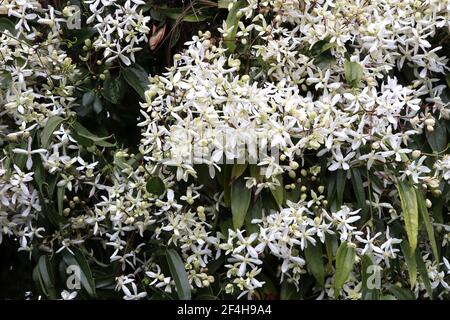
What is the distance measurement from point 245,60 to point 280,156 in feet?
1.02

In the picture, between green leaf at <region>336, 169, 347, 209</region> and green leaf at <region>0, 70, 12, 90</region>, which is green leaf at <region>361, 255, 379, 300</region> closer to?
green leaf at <region>336, 169, 347, 209</region>

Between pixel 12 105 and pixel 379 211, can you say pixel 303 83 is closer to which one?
pixel 379 211

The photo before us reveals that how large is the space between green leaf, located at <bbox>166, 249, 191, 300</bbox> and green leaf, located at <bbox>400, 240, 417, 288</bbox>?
0.47 metres

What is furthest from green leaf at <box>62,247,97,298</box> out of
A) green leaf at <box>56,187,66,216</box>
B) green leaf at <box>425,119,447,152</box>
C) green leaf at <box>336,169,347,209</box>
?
green leaf at <box>425,119,447,152</box>

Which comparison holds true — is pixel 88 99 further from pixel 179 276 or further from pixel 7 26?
pixel 179 276

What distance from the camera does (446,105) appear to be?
171 centimetres

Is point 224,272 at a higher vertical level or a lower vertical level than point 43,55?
lower

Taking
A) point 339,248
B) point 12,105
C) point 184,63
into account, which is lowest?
point 339,248

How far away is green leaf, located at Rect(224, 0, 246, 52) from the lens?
1.67 meters

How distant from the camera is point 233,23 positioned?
1679 mm

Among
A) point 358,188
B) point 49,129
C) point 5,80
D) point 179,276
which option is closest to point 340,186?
point 358,188

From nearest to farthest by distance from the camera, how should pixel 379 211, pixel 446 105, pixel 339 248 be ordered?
1. pixel 339 248
2. pixel 379 211
3. pixel 446 105

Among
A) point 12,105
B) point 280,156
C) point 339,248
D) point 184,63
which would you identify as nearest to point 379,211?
point 339,248

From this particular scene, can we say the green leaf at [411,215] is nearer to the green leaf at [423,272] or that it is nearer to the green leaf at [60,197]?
the green leaf at [423,272]
